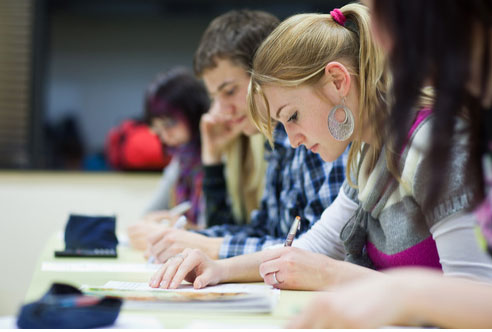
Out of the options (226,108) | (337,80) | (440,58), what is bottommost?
(226,108)

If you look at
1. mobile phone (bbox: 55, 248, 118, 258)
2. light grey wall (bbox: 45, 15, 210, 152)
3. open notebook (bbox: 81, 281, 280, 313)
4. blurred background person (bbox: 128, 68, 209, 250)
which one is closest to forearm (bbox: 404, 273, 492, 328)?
open notebook (bbox: 81, 281, 280, 313)

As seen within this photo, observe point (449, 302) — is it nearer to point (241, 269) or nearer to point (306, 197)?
point (241, 269)

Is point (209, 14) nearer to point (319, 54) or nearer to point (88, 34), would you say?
point (88, 34)

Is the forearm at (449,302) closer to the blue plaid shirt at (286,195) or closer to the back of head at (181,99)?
the blue plaid shirt at (286,195)

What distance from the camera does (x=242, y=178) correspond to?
1.86 m

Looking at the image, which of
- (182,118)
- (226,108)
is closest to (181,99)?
(182,118)

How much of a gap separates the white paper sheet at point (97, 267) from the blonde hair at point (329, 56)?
1.50 feet

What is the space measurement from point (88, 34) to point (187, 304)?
281 cm

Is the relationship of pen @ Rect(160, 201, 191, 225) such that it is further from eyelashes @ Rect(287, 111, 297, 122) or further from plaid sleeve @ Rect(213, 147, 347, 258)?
eyelashes @ Rect(287, 111, 297, 122)

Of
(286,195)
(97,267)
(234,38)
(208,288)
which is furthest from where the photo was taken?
(234,38)

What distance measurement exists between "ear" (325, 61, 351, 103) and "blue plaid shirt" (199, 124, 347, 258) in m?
0.21

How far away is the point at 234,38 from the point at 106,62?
1959mm

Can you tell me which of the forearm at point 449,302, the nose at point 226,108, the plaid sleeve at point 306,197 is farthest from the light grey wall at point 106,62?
the forearm at point 449,302

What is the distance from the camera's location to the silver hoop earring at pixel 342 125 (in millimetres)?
1030
